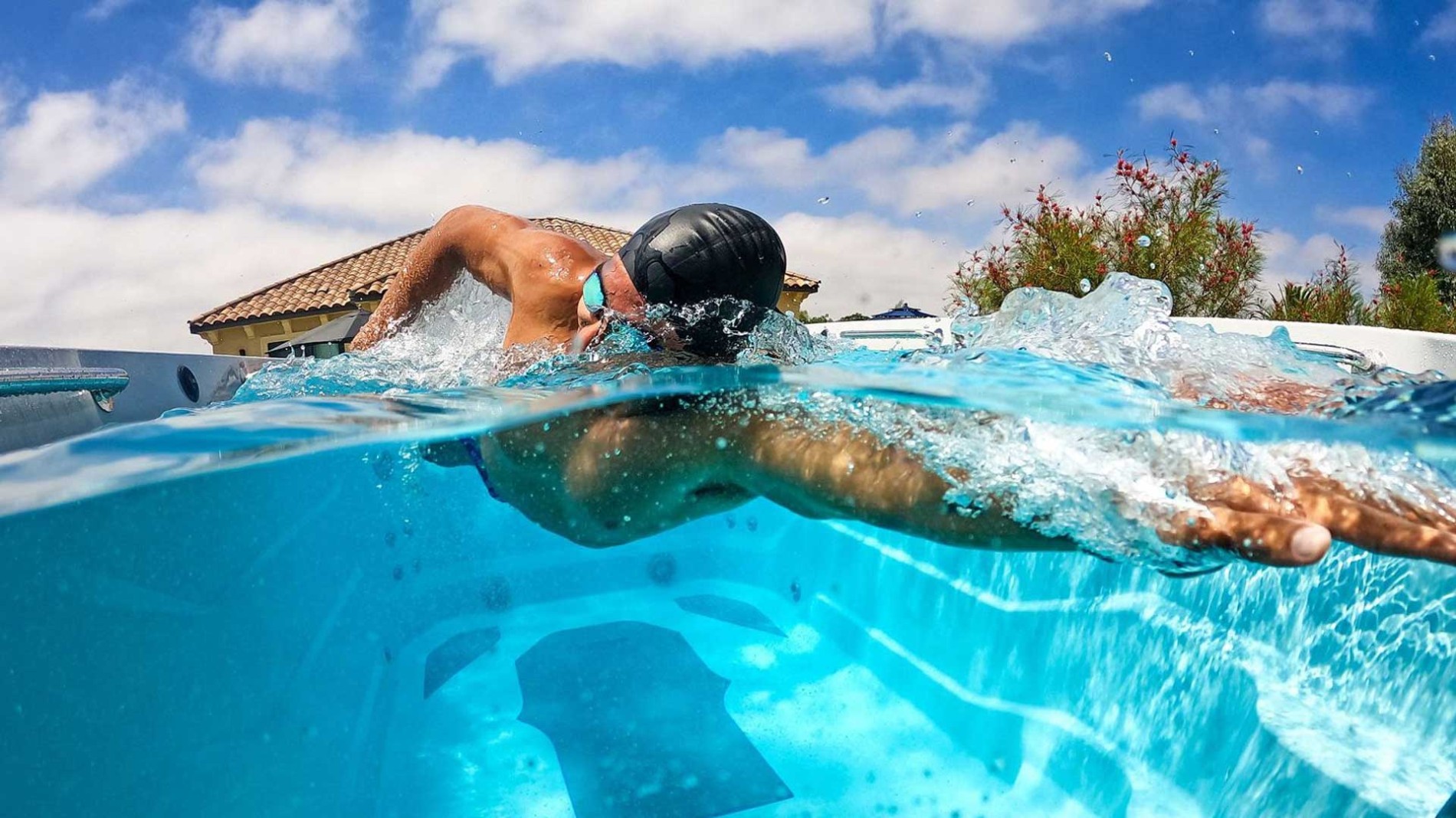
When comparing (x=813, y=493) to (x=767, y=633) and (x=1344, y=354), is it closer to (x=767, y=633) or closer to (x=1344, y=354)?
(x=767, y=633)

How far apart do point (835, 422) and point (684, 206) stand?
980mm

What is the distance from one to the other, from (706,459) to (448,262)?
2220 millimetres

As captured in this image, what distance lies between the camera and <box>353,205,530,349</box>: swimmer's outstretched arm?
13.0 feet

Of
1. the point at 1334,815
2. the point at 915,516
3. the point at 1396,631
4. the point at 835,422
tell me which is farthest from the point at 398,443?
the point at 1396,631

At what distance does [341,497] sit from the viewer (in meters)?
4.22

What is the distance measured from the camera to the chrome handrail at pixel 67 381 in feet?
9.32

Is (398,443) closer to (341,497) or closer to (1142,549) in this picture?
→ (341,497)

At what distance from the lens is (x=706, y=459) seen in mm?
2748

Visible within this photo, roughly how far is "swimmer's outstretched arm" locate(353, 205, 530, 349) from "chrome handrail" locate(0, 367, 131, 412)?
3.49 ft

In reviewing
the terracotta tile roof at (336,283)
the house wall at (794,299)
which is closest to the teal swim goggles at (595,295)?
the terracotta tile roof at (336,283)

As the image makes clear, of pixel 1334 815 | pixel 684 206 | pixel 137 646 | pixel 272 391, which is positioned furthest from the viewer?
pixel 272 391

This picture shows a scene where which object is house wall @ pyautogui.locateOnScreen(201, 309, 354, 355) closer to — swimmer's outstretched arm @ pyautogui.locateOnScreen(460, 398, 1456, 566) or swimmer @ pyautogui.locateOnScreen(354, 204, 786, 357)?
swimmer @ pyautogui.locateOnScreen(354, 204, 786, 357)

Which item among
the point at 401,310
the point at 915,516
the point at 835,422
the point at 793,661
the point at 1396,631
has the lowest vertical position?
the point at 793,661

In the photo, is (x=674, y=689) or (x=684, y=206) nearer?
(x=684, y=206)
